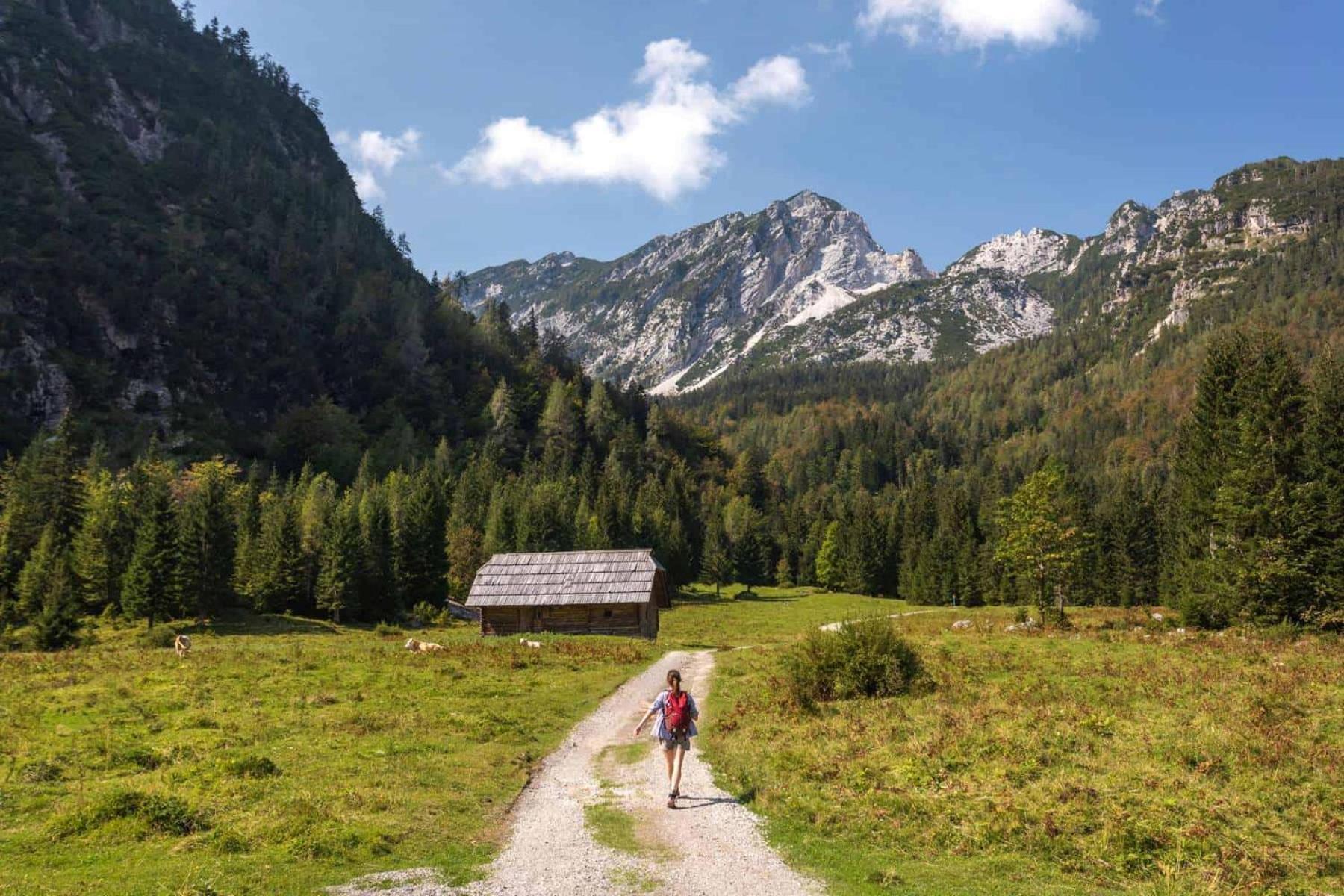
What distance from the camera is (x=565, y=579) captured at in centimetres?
5788

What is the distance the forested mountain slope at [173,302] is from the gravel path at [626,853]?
134 meters

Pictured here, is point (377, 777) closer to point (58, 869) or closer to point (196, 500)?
point (58, 869)

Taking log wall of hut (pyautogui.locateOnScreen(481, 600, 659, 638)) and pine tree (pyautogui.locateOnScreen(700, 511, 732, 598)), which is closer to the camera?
log wall of hut (pyautogui.locateOnScreen(481, 600, 659, 638))

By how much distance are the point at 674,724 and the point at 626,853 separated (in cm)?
377

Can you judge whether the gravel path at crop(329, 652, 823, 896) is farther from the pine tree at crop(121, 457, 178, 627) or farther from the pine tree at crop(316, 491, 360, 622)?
the pine tree at crop(316, 491, 360, 622)

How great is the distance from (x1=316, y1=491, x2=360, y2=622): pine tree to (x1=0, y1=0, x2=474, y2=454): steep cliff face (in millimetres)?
77984

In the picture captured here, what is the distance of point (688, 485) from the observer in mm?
153750

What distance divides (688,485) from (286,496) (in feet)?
259

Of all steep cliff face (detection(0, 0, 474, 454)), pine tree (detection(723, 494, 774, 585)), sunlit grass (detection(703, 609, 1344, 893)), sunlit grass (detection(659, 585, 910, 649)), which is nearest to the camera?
sunlit grass (detection(703, 609, 1344, 893))

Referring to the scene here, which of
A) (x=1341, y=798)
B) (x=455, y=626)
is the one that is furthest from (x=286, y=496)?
(x=1341, y=798)

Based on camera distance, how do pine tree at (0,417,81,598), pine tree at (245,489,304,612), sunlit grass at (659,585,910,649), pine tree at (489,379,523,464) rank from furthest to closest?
pine tree at (489,379,523,464) < pine tree at (245,489,304,612) < pine tree at (0,417,81,598) < sunlit grass at (659,585,910,649)

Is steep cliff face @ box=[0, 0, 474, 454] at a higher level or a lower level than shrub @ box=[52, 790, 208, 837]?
higher

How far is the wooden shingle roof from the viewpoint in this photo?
2203 inches

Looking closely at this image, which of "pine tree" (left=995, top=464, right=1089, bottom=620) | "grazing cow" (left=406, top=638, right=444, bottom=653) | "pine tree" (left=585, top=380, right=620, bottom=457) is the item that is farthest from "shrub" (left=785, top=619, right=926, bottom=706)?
"pine tree" (left=585, top=380, right=620, bottom=457)
